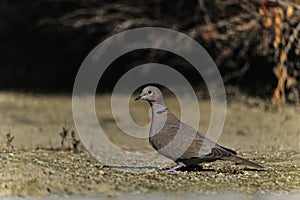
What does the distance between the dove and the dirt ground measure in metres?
0.09

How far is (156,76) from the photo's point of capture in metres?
8.12

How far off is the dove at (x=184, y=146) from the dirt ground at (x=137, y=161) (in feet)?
0.31

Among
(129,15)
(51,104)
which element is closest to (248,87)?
(129,15)

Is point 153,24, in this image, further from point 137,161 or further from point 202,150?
point 202,150

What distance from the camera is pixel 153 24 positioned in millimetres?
7715

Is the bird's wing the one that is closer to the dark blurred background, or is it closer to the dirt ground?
the dirt ground

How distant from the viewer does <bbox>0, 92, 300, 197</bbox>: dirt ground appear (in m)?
3.26

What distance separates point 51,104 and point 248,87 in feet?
8.17

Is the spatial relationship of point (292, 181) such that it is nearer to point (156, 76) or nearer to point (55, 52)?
point (156, 76)

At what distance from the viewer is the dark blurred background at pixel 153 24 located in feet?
21.2

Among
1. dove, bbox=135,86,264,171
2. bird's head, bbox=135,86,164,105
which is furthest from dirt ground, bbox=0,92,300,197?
bird's head, bbox=135,86,164,105

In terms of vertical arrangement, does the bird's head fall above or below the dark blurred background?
below

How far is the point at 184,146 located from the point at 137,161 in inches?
30.2

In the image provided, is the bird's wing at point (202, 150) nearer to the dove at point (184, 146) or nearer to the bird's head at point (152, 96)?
the dove at point (184, 146)
